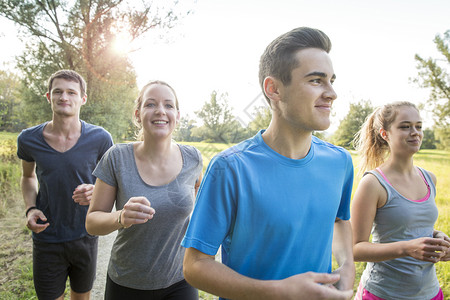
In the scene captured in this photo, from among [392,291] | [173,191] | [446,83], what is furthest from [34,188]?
[446,83]

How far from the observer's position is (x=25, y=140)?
261 centimetres

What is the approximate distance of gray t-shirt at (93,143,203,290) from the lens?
Answer: 6.27 feet

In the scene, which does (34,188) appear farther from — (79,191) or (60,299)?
(60,299)

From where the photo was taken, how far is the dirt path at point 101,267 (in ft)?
11.7

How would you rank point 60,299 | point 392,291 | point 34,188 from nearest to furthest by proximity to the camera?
point 392,291 → point 60,299 → point 34,188

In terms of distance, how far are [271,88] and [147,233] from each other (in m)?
1.24

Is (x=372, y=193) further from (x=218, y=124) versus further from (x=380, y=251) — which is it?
(x=218, y=124)

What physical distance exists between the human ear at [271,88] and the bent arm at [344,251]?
2.66 ft

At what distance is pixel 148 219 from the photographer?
6.19 feet

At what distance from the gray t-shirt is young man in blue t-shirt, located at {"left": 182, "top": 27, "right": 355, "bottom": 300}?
67 cm

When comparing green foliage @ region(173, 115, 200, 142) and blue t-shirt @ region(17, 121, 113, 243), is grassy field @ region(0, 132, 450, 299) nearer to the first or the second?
green foliage @ region(173, 115, 200, 142)

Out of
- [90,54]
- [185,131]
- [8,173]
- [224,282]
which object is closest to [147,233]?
[224,282]

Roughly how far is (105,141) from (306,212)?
7.15 ft

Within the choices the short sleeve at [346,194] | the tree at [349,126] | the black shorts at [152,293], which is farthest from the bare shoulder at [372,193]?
the tree at [349,126]
